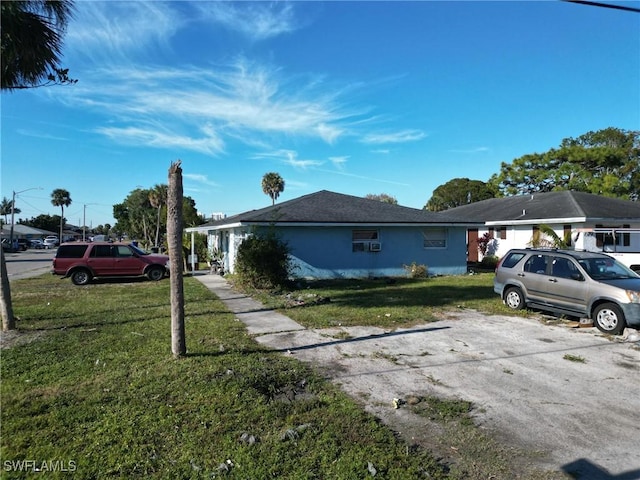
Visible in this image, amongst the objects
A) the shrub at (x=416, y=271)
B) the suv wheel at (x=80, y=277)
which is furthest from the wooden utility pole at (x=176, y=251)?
the shrub at (x=416, y=271)

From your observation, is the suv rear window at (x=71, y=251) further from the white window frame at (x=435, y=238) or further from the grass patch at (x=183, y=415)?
the white window frame at (x=435, y=238)

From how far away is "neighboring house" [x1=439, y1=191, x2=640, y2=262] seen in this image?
21547 millimetres

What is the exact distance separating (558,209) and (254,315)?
20.4 m

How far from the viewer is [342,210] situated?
782 inches

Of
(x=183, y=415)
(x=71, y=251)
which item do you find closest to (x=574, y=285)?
(x=183, y=415)

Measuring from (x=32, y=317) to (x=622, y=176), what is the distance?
49.4 meters

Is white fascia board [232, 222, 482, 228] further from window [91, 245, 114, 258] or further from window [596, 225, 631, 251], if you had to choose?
window [596, 225, 631, 251]

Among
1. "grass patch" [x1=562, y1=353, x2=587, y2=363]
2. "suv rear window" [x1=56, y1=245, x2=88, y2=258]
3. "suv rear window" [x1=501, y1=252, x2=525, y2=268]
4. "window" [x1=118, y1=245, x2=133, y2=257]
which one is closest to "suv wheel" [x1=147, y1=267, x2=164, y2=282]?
"window" [x1=118, y1=245, x2=133, y2=257]

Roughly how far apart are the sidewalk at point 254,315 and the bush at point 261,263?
826 millimetres

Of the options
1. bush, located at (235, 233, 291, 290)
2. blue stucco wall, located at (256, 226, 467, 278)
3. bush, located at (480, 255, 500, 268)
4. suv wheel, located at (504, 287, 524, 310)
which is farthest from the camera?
bush, located at (480, 255, 500, 268)

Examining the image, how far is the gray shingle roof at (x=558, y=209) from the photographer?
22.4m

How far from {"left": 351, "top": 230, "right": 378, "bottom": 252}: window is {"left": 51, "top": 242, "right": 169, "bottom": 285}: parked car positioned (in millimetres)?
8540

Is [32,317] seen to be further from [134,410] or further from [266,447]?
[266,447]

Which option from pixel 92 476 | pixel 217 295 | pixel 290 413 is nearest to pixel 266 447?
pixel 290 413
